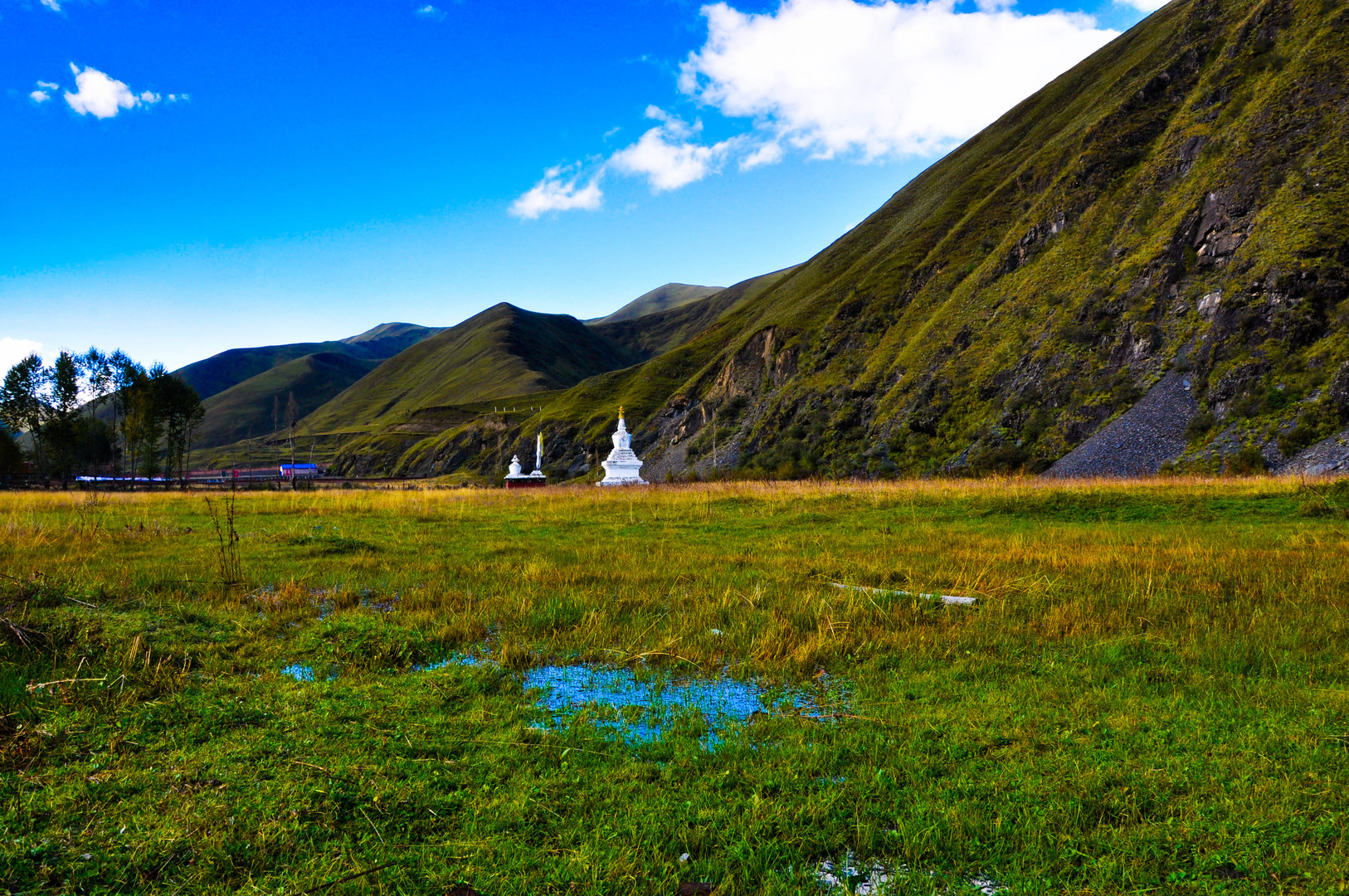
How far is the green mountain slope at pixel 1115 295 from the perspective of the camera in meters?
43.8

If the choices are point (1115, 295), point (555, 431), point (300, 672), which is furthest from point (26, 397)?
point (1115, 295)

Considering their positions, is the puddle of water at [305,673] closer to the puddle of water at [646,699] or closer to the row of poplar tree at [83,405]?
the puddle of water at [646,699]

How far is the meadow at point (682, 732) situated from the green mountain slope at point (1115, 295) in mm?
41313

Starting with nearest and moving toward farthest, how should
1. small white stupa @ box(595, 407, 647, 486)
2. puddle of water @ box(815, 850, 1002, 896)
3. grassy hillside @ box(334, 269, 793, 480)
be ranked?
puddle of water @ box(815, 850, 1002, 896) → small white stupa @ box(595, 407, 647, 486) → grassy hillside @ box(334, 269, 793, 480)

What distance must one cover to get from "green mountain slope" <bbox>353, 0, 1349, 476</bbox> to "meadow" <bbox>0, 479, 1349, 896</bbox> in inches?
1626

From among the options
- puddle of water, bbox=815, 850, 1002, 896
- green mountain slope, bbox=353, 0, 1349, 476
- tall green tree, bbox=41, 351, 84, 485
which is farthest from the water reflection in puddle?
tall green tree, bbox=41, 351, 84, 485

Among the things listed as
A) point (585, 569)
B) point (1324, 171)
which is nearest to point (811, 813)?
point (585, 569)

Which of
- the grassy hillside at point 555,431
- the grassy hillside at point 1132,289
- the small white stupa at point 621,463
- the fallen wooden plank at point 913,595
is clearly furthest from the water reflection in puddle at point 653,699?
the grassy hillside at point 555,431

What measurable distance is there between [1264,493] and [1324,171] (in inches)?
1733

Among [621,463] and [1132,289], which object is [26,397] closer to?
[621,463]

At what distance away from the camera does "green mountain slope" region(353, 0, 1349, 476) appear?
144 feet

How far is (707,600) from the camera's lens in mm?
9555

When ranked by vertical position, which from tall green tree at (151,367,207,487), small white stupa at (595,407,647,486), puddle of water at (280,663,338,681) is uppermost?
tall green tree at (151,367,207,487)

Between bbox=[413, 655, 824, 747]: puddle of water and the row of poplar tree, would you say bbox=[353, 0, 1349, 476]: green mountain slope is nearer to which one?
bbox=[413, 655, 824, 747]: puddle of water
